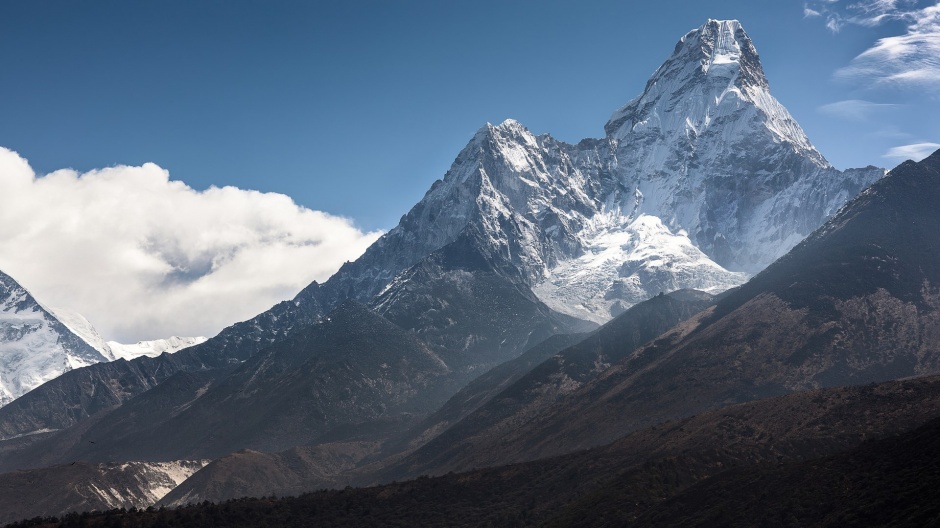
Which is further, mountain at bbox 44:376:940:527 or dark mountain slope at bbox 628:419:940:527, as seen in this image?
mountain at bbox 44:376:940:527

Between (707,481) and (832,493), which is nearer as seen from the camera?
(832,493)

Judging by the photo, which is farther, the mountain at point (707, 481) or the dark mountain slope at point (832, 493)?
the mountain at point (707, 481)

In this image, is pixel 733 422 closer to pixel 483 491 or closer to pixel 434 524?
pixel 483 491

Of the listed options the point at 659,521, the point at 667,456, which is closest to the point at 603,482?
the point at 667,456

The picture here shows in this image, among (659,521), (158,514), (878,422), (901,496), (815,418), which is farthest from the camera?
(815,418)

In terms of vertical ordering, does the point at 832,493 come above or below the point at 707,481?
below

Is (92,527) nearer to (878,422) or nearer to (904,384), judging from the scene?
(878,422)

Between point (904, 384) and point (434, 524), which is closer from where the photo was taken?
point (434, 524)

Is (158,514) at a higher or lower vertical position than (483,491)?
higher

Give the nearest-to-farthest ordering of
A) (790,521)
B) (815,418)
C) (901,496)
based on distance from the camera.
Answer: (901,496)
(790,521)
(815,418)

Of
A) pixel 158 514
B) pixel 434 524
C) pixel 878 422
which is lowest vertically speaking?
pixel 878 422
